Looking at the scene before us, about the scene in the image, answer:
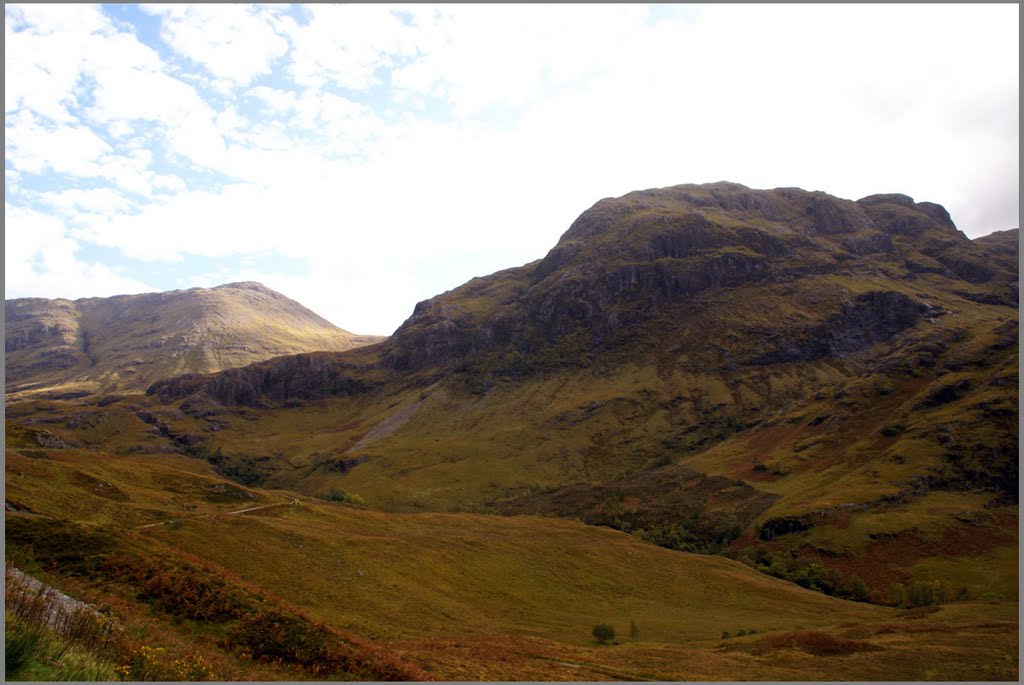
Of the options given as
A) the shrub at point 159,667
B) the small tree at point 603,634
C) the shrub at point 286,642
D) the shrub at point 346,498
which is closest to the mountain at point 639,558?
the shrub at point 286,642

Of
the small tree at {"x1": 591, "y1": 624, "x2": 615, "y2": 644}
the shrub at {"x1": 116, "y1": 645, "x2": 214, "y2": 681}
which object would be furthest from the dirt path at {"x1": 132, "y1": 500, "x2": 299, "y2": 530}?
the small tree at {"x1": 591, "y1": 624, "x2": 615, "y2": 644}

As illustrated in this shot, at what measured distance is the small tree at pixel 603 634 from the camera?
54.0m

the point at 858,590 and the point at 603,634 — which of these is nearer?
the point at 603,634

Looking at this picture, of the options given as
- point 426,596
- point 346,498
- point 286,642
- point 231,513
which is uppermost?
point 286,642

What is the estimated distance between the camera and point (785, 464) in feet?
560

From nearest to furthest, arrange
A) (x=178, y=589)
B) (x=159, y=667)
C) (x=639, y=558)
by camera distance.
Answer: (x=159, y=667)
(x=178, y=589)
(x=639, y=558)

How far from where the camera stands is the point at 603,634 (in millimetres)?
54375

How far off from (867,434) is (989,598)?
88.3 meters

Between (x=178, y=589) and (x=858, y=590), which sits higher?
(x=178, y=589)

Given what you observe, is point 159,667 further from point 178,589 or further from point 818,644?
point 818,644

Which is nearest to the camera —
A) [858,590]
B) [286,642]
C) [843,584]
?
[286,642]

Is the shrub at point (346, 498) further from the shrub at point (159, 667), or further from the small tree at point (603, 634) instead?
the shrub at point (159, 667)

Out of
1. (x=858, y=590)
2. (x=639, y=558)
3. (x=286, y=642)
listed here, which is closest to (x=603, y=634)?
(x=286, y=642)

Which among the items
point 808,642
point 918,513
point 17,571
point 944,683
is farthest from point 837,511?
point 17,571
